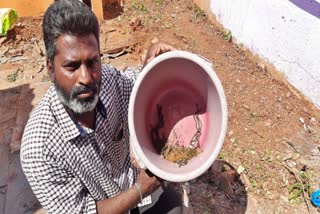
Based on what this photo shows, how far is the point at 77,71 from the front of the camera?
1.74 meters

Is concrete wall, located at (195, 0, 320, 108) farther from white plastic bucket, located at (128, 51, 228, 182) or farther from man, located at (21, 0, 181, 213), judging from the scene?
man, located at (21, 0, 181, 213)

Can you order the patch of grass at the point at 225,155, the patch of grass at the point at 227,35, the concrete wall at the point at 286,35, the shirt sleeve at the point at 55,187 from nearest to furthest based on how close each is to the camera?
1. the shirt sleeve at the point at 55,187
2. the patch of grass at the point at 225,155
3. the concrete wall at the point at 286,35
4. the patch of grass at the point at 227,35

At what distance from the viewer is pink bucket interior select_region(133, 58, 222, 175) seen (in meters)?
1.94

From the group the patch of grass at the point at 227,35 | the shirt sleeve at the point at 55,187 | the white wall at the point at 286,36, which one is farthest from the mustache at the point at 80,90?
the patch of grass at the point at 227,35

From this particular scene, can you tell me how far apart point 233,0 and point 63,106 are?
12.9 feet

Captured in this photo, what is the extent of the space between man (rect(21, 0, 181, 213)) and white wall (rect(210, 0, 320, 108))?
251 centimetres

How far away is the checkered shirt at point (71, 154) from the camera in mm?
1793

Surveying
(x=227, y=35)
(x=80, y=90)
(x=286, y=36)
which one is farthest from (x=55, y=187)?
(x=227, y=35)

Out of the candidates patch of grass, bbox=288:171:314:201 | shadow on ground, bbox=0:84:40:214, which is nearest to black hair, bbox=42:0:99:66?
shadow on ground, bbox=0:84:40:214

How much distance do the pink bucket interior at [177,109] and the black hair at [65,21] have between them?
412 millimetres

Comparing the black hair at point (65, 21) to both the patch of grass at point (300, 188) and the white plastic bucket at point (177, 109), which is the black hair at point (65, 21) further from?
the patch of grass at point (300, 188)

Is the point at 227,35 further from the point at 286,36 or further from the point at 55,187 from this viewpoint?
the point at 55,187

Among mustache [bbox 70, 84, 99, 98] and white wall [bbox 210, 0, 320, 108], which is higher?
mustache [bbox 70, 84, 99, 98]

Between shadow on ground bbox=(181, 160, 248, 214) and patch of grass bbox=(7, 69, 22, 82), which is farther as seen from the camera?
patch of grass bbox=(7, 69, 22, 82)
